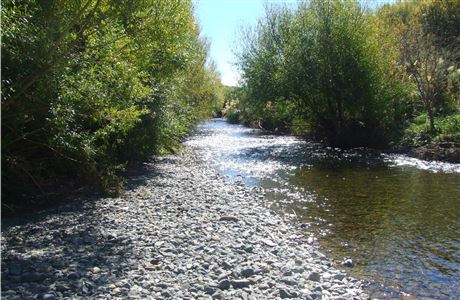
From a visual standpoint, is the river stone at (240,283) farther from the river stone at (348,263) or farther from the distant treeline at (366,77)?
the distant treeline at (366,77)

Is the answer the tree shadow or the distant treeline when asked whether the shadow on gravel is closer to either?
the tree shadow

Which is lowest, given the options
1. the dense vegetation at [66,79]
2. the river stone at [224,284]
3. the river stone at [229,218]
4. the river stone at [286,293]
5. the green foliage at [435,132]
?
the river stone at [286,293]

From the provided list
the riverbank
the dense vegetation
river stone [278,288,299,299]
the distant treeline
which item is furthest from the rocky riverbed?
the distant treeline

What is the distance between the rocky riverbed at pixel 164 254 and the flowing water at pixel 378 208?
33.3 inches

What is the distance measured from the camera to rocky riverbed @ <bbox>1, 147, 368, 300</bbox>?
6832 millimetres

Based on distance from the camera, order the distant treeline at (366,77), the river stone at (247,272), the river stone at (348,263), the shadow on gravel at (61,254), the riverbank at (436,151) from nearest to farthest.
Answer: the shadow on gravel at (61,254) → the river stone at (247,272) → the river stone at (348,263) → the riverbank at (436,151) → the distant treeline at (366,77)

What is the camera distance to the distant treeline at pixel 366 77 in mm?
28516

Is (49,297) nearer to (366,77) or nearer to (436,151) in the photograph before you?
(436,151)

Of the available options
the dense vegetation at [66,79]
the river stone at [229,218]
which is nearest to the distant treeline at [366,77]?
the dense vegetation at [66,79]

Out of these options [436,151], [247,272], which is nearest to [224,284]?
[247,272]

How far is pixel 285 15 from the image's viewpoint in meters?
35.9

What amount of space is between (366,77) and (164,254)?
79.4 feet

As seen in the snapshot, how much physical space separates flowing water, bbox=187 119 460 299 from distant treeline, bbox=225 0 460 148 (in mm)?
4285

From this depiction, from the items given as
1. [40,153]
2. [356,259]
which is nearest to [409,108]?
[356,259]
